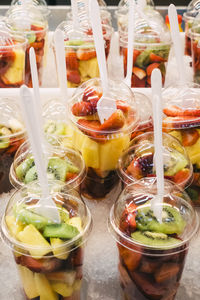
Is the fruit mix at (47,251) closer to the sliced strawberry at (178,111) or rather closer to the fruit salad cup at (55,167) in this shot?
the fruit salad cup at (55,167)

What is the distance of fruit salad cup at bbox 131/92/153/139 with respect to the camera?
1.24 m

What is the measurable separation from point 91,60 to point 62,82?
48 cm

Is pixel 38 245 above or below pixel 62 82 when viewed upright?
below

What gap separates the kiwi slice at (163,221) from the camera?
81 cm

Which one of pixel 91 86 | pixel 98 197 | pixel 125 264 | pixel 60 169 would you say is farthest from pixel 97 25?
pixel 125 264

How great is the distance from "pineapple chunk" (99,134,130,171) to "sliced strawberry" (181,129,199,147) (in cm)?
17

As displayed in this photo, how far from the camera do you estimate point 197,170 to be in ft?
3.64

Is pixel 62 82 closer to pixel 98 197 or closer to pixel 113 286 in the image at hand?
pixel 98 197

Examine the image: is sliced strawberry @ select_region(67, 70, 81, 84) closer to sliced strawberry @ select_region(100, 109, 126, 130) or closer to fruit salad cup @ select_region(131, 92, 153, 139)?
fruit salad cup @ select_region(131, 92, 153, 139)

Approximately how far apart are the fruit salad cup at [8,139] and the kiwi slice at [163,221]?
52 centimetres

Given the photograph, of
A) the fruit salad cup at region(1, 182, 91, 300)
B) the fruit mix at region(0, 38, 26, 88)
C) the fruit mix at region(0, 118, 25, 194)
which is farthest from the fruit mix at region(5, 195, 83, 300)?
the fruit mix at region(0, 38, 26, 88)

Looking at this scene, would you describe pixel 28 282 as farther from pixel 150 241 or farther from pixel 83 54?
pixel 83 54

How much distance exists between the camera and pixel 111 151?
111cm

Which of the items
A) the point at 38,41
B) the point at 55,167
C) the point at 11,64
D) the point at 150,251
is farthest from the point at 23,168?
the point at 38,41
